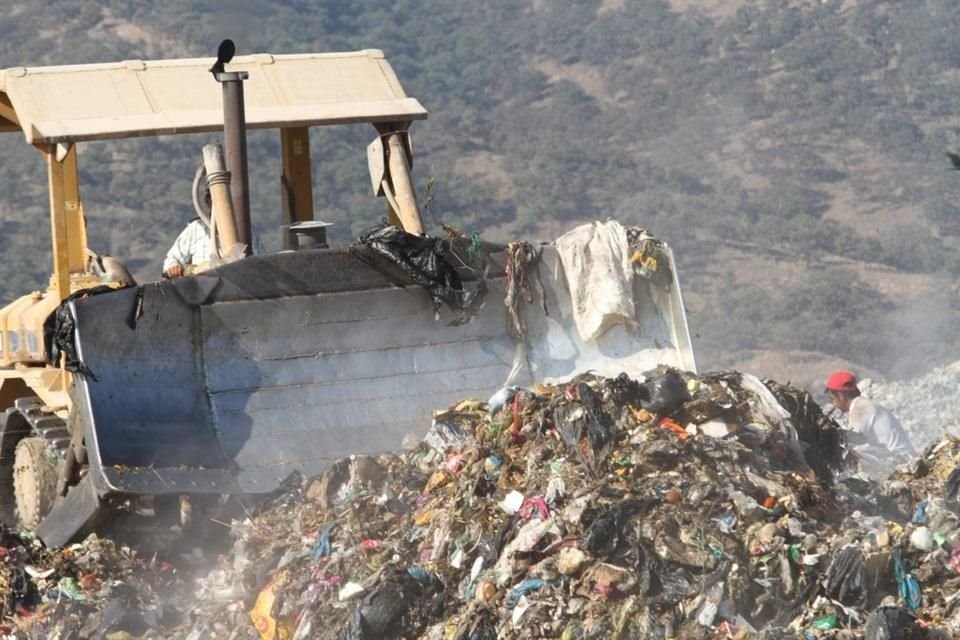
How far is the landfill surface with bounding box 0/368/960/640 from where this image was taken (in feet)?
19.4

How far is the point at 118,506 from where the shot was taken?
23.8ft

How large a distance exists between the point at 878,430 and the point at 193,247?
401 centimetres

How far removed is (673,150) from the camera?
1443 inches

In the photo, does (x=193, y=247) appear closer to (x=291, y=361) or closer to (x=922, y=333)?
(x=291, y=361)

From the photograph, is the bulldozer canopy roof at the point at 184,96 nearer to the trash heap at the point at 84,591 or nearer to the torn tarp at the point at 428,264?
the torn tarp at the point at 428,264

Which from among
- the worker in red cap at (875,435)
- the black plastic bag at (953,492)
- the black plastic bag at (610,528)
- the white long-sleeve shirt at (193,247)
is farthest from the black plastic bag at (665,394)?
the white long-sleeve shirt at (193,247)

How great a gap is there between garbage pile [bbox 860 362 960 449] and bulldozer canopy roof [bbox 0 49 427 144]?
437 centimetres

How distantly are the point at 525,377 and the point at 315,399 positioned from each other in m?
1.05

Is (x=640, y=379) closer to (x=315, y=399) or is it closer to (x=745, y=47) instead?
(x=315, y=399)

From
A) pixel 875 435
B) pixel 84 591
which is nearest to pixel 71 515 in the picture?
pixel 84 591

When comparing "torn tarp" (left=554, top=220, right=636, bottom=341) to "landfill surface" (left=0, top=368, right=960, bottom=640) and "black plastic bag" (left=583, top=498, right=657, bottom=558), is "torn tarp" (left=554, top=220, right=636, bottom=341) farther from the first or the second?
"black plastic bag" (left=583, top=498, right=657, bottom=558)

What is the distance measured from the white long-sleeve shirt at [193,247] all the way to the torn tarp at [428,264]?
3.57 feet

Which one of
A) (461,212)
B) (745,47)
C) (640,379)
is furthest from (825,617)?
(745,47)

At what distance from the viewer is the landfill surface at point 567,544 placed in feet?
19.4
